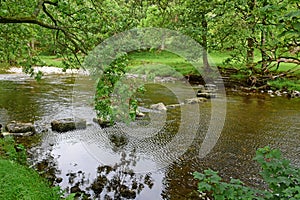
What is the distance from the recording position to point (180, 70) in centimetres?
2786

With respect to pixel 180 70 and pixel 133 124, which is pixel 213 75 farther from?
pixel 133 124

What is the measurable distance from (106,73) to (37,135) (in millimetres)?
5681

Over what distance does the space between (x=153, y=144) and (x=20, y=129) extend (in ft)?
15.0

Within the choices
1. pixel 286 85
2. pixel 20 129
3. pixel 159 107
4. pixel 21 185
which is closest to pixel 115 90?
A: pixel 21 185

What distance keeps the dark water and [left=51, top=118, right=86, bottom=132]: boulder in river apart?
0.37m

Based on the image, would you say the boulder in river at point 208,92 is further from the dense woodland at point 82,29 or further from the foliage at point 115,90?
the foliage at point 115,90

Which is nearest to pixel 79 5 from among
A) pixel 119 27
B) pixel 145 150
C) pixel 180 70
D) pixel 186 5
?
pixel 119 27

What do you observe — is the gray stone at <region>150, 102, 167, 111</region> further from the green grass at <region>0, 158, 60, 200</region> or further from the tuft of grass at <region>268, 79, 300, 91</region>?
the green grass at <region>0, 158, 60, 200</region>

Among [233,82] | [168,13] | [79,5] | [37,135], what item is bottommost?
[37,135]

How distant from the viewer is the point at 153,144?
35.0 feet

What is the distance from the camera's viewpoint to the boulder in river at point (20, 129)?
439 inches

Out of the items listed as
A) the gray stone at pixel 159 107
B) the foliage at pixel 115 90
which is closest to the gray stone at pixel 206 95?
the gray stone at pixel 159 107

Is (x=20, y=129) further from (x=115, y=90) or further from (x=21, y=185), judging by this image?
Result: (x=115, y=90)

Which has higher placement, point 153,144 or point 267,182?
point 267,182
